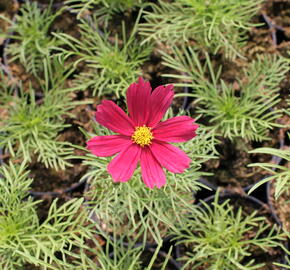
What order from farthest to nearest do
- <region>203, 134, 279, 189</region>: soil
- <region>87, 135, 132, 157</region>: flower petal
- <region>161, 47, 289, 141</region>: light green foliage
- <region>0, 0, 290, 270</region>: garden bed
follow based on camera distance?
<region>203, 134, 279, 189</region>: soil < <region>161, 47, 289, 141</region>: light green foliage < <region>0, 0, 290, 270</region>: garden bed < <region>87, 135, 132, 157</region>: flower petal

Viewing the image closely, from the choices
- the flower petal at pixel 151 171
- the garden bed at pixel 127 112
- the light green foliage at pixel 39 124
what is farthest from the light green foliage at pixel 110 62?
the flower petal at pixel 151 171

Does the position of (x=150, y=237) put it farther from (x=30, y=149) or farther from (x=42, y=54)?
(x=42, y=54)

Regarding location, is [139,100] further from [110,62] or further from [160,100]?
[110,62]

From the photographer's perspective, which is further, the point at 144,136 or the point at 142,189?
the point at 142,189

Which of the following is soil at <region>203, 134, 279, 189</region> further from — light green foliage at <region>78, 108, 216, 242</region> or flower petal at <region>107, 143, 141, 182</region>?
flower petal at <region>107, 143, 141, 182</region>

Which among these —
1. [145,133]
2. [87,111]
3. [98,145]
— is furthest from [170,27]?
[98,145]

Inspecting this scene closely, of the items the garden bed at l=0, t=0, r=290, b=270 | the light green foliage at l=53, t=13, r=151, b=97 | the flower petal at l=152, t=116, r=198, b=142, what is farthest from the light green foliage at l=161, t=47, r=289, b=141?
the flower petal at l=152, t=116, r=198, b=142

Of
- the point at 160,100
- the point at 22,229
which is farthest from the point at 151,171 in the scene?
the point at 22,229
